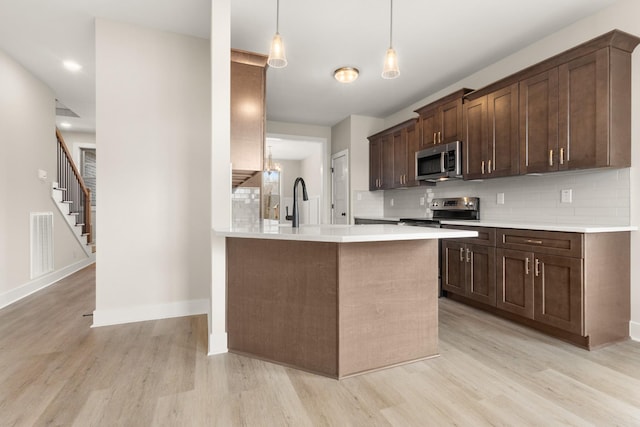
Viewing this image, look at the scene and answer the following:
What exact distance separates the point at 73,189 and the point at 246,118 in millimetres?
4735

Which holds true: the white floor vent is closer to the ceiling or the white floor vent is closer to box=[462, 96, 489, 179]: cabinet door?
the ceiling

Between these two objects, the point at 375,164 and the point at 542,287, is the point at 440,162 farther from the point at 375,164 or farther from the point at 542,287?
the point at 542,287

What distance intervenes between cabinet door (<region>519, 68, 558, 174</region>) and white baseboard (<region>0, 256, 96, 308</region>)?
17.8 ft

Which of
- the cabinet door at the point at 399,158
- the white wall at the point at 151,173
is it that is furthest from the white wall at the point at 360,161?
the white wall at the point at 151,173

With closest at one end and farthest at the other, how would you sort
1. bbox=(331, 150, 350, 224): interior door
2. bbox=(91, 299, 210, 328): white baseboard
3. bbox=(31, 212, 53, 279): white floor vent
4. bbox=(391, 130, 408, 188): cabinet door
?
1. bbox=(91, 299, 210, 328): white baseboard
2. bbox=(31, 212, 53, 279): white floor vent
3. bbox=(391, 130, 408, 188): cabinet door
4. bbox=(331, 150, 350, 224): interior door

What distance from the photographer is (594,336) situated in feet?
7.68

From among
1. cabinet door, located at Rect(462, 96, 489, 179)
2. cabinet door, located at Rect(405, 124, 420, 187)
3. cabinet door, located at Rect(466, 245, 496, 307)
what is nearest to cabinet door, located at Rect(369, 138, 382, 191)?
cabinet door, located at Rect(405, 124, 420, 187)

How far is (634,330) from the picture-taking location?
249cm

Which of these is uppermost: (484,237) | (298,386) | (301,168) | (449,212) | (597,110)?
(301,168)

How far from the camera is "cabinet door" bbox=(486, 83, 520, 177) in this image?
3.04m

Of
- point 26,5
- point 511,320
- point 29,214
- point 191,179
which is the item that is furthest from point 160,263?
point 511,320

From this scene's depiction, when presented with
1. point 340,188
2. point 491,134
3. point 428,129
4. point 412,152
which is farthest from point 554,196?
point 340,188

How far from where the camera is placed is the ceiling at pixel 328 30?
2634 millimetres

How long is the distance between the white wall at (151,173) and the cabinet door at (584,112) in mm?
3213
